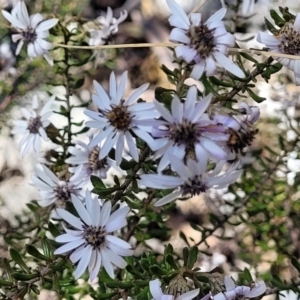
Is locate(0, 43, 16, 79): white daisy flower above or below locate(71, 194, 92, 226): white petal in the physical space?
above

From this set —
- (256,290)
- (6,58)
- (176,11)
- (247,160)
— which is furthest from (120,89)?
(6,58)

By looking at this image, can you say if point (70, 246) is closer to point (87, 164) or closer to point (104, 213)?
point (104, 213)

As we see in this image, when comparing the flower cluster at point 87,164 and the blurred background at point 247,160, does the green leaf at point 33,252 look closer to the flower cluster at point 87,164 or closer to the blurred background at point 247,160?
the flower cluster at point 87,164

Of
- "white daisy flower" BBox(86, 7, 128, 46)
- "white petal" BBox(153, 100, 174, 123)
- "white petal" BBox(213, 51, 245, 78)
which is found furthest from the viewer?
"white daisy flower" BBox(86, 7, 128, 46)

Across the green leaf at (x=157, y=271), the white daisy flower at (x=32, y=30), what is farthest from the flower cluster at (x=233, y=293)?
the white daisy flower at (x=32, y=30)

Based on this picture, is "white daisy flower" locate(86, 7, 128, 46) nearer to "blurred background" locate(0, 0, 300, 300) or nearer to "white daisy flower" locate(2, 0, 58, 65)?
"blurred background" locate(0, 0, 300, 300)

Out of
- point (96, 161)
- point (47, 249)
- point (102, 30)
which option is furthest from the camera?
point (102, 30)

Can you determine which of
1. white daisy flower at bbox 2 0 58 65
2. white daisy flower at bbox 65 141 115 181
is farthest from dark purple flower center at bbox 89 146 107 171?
white daisy flower at bbox 2 0 58 65
